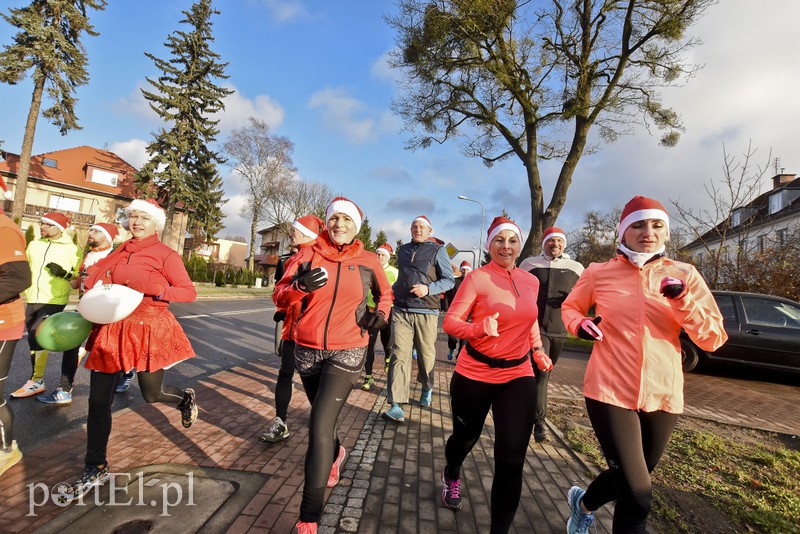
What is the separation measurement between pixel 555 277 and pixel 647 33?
12340mm

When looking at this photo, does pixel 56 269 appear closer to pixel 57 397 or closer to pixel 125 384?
pixel 57 397

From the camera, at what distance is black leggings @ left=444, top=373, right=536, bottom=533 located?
220 cm

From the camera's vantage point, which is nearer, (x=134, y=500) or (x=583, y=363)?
(x=134, y=500)

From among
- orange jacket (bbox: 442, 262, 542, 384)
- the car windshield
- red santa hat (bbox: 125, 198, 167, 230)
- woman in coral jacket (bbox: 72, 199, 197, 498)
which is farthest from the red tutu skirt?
the car windshield

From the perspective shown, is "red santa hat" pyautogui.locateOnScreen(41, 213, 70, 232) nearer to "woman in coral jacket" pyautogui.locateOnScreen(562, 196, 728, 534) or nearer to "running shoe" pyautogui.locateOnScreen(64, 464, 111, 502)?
"running shoe" pyautogui.locateOnScreen(64, 464, 111, 502)

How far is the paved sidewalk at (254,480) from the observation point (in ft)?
7.79

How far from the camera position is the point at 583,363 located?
9211 millimetres

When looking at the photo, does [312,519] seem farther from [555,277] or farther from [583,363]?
[583,363]

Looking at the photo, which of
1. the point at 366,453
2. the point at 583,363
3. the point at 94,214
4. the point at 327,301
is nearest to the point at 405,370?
the point at 366,453

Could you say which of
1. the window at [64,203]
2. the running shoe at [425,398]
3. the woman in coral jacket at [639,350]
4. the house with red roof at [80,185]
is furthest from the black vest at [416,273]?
the window at [64,203]

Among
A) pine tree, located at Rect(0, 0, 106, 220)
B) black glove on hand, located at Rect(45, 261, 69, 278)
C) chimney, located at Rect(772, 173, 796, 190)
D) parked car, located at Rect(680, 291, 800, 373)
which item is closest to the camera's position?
black glove on hand, located at Rect(45, 261, 69, 278)

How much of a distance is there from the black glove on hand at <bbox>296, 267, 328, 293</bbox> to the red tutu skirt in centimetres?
124

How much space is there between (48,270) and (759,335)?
11191 millimetres

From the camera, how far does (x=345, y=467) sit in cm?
314
